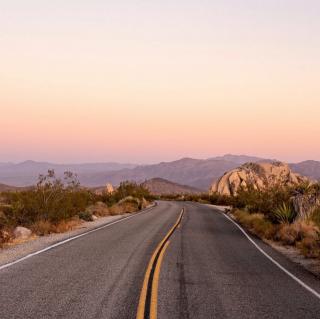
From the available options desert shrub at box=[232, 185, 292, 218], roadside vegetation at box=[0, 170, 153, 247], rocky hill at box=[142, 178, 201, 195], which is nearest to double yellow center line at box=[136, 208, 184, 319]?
roadside vegetation at box=[0, 170, 153, 247]

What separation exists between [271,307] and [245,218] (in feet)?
71.7

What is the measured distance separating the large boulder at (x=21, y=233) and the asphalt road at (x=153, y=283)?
310 centimetres

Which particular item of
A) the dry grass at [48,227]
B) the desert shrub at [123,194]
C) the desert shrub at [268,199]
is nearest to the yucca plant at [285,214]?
the desert shrub at [268,199]

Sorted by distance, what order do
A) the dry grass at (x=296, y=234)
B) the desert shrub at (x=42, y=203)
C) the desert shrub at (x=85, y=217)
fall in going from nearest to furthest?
the dry grass at (x=296, y=234) → the desert shrub at (x=42, y=203) → the desert shrub at (x=85, y=217)

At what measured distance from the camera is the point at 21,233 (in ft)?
61.1

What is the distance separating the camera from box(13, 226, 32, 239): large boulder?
18.4 m

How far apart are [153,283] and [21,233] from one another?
1041cm

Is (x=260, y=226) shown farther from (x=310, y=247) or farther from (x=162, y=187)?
(x=162, y=187)

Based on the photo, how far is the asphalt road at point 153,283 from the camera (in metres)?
7.74

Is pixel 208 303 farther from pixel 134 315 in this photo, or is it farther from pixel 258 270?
pixel 258 270

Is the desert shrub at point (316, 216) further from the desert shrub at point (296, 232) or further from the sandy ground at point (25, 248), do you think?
the sandy ground at point (25, 248)

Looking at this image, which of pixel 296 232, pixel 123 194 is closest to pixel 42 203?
pixel 296 232

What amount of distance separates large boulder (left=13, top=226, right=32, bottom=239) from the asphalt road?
3.10 meters

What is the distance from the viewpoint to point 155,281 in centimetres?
991
